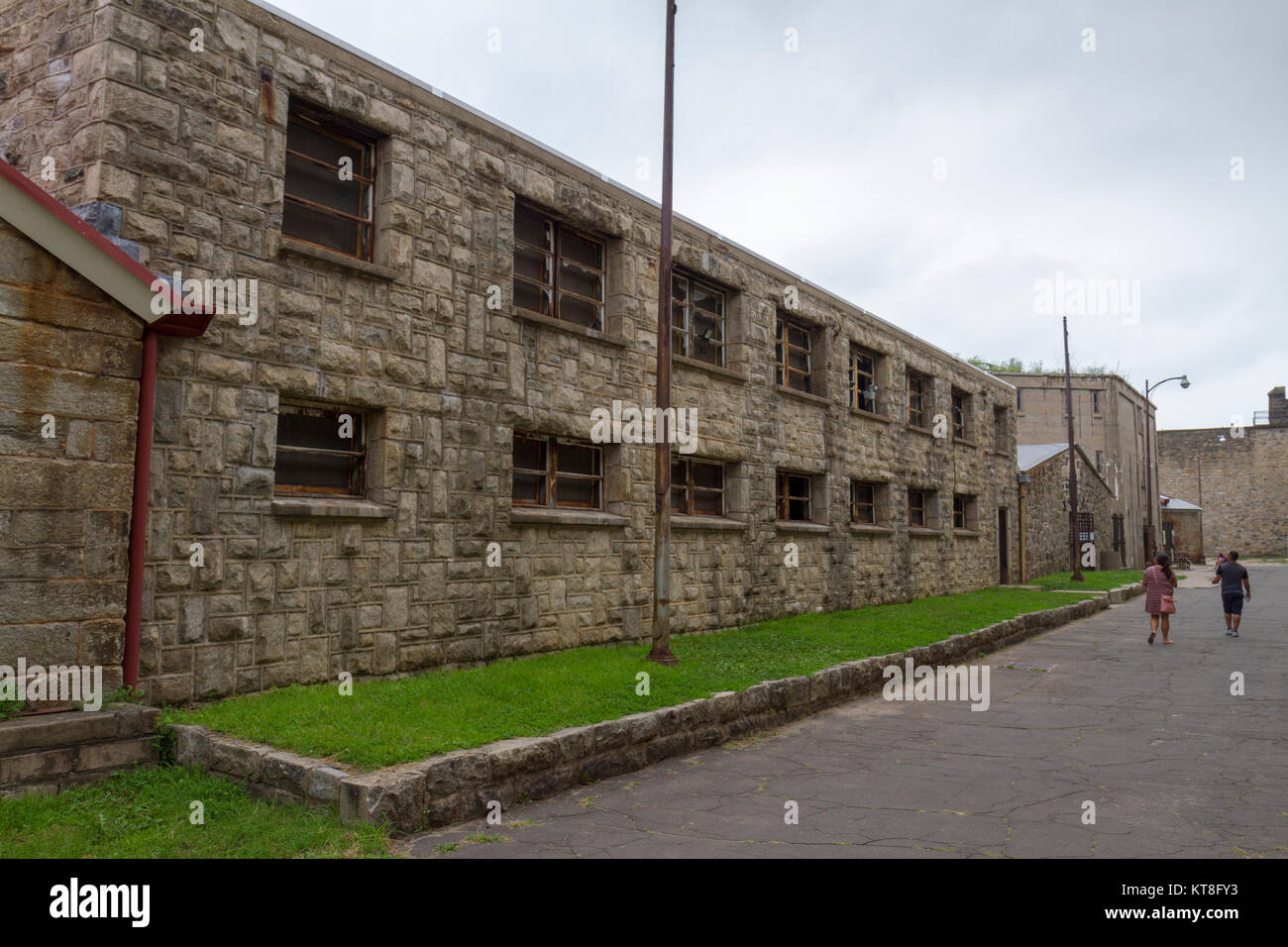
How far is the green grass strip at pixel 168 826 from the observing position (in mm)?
4555

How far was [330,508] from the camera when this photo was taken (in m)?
8.09

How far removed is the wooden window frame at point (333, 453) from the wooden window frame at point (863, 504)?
37.9ft

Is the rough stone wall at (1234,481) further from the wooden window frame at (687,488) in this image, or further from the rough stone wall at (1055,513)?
the wooden window frame at (687,488)

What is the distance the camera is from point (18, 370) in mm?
5895

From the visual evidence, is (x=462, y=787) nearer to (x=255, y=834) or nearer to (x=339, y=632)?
(x=255, y=834)

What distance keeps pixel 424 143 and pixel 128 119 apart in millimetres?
3037

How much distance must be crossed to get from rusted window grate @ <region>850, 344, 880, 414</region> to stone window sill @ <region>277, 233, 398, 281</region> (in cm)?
1181

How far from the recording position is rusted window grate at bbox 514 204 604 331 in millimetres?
10883

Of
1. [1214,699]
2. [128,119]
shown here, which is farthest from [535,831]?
[1214,699]

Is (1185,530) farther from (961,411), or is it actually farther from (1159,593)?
(1159,593)

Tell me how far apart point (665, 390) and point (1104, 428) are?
40.9m

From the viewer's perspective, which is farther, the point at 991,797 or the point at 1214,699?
the point at 1214,699

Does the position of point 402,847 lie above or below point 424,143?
below

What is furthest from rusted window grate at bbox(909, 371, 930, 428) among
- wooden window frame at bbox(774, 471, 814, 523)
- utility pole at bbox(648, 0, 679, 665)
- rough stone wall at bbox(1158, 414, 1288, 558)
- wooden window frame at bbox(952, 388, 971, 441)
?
rough stone wall at bbox(1158, 414, 1288, 558)
